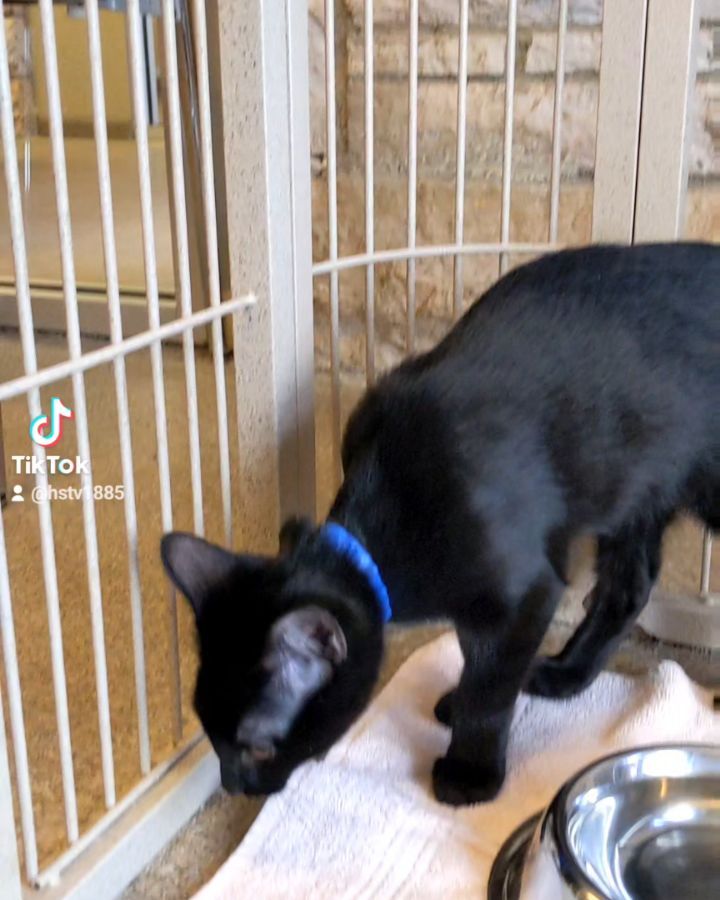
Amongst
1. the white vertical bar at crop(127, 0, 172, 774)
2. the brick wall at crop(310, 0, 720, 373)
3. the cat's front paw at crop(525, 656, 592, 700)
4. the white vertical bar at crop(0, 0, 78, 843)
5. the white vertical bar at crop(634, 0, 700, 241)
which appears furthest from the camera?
the brick wall at crop(310, 0, 720, 373)

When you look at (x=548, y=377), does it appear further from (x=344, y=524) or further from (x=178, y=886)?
(x=178, y=886)

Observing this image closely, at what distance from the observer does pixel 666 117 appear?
994mm

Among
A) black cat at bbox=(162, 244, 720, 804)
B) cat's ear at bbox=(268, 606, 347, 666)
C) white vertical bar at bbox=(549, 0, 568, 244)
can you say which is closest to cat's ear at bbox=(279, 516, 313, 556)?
black cat at bbox=(162, 244, 720, 804)

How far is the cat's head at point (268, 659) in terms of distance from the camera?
0.76 metres

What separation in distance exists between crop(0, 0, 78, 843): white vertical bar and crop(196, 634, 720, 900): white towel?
17 centimetres

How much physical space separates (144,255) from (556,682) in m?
0.61

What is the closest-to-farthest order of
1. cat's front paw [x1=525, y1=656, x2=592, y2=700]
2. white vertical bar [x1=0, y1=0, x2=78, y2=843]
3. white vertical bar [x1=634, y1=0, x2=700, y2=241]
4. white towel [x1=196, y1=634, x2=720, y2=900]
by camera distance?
white vertical bar [x1=0, y1=0, x2=78, y2=843] → white towel [x1=196, y1=634, x2=720, y2=900] → white vertical bar [x1=634, y1=0, x2=700, y2=241] → cat's front paw [x1=525, y1=656, x2=592, y2=700]

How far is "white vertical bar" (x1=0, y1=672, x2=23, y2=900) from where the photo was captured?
0.68 meters

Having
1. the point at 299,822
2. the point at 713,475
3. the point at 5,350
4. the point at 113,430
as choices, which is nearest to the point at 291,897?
the point at 299,822

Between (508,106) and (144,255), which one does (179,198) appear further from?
(508,106)

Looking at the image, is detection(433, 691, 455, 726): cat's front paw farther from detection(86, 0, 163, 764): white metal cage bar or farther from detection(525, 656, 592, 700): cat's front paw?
detection(86, 0, 163, 764): white metal cage bar

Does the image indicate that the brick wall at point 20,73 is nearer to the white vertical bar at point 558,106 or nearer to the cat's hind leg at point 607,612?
the white vertical bar at point 558,106

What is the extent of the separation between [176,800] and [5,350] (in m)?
1.31

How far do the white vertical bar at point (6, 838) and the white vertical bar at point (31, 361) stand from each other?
0.07 metres
